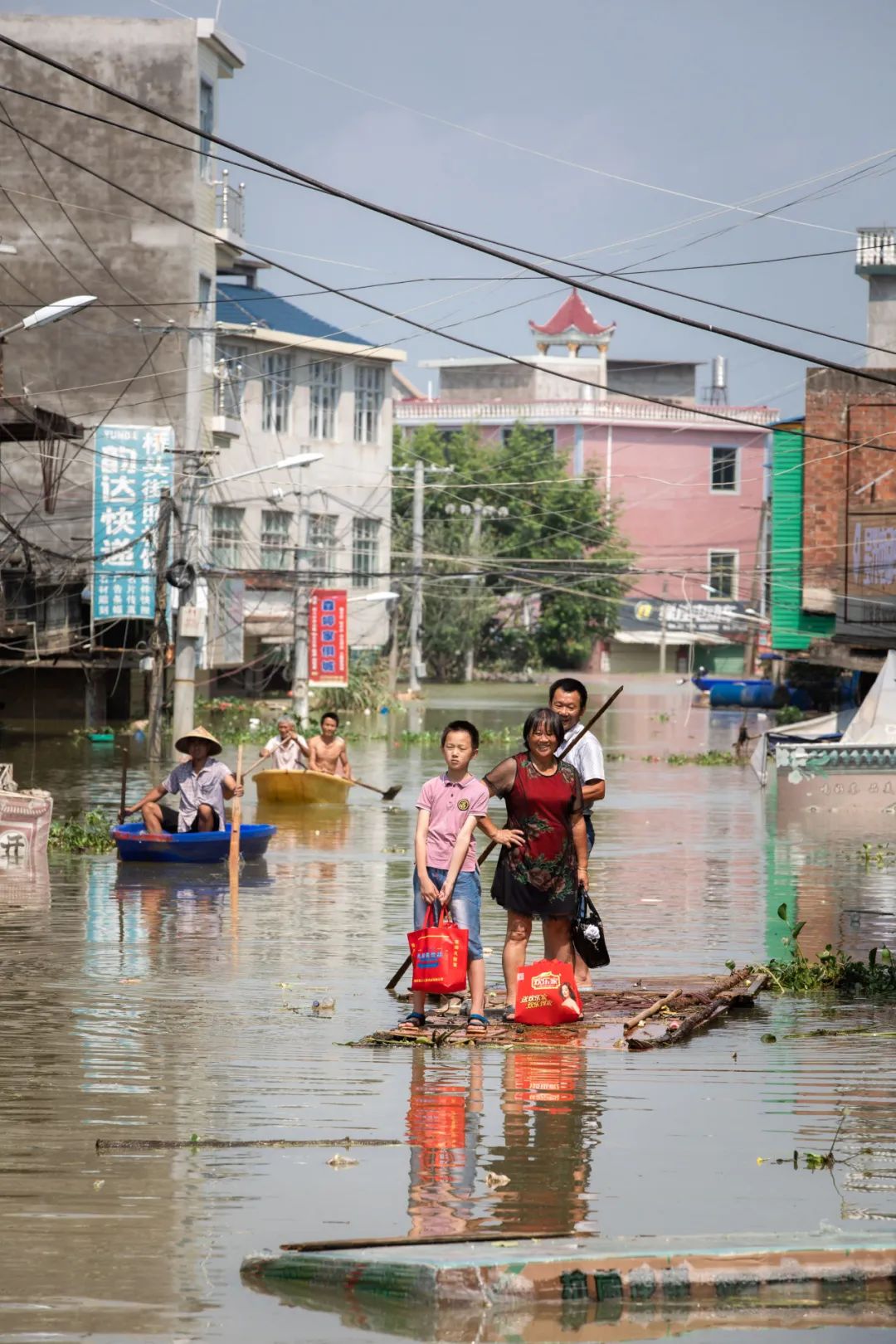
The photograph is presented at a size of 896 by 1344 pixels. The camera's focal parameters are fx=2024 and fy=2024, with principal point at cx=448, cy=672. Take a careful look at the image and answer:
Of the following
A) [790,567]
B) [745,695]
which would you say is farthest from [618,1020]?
[745,695]

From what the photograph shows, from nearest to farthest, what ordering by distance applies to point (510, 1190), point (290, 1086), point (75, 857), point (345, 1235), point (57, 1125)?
point (345, 1235) < point (510, 1190) < point (57, 1125) < point (290, 1086) < point (75, 857)

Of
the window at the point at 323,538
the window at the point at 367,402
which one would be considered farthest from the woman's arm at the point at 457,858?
the window at the point at 367,402

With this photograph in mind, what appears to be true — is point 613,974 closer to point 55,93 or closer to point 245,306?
point 55,93

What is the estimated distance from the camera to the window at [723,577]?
84.8m

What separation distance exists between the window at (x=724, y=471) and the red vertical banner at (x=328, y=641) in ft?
131

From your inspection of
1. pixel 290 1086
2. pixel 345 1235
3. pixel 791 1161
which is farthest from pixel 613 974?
pixel 345 1235

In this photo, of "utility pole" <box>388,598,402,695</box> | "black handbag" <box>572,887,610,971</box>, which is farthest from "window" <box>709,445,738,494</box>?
"black handbag" <box>572,887,610,971</box>

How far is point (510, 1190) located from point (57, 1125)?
2.12 m

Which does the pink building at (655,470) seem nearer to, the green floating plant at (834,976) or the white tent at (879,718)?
the white tent at (879,718)

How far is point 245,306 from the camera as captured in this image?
59.5 m

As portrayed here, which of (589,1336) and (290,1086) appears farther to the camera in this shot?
(290,1086)

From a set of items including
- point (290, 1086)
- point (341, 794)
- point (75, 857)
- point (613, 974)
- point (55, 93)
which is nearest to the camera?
point (290, 1086)

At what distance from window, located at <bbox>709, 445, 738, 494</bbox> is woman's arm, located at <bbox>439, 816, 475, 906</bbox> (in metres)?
76.7

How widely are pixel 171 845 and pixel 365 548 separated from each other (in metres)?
44.3
